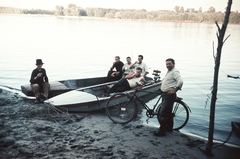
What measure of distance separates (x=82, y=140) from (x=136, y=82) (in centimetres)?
304

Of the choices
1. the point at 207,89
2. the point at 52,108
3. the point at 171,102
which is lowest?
the point at 207,89

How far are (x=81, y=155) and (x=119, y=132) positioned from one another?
68.6 inches

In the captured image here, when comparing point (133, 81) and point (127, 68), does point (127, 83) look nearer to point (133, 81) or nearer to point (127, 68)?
point (133, 81)

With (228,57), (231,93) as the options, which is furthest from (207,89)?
(228,57)

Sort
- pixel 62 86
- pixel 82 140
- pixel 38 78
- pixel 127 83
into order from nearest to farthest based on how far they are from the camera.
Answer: pixel 82 140, pixel 127 83, pixel 38 78, pixel 62 86

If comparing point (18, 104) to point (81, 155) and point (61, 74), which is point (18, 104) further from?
point (61, 74)

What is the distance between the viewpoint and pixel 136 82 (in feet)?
25.3

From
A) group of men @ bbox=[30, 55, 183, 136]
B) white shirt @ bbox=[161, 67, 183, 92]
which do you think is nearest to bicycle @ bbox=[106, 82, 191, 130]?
group of men @ bbox=[30, 55, 183, 136]

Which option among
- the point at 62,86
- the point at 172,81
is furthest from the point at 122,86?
the point at 62,86

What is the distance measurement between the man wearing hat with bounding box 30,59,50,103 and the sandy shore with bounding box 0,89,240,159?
1.12 meters

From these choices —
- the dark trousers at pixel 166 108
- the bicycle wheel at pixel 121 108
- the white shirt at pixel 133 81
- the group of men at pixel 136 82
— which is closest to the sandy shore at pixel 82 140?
the bicycle wheel at pixel 121 108

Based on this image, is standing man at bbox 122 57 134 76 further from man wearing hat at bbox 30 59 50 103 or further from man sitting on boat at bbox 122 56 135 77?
man wearing hat at bbox 30 59 50 103

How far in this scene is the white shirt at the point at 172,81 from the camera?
5.61 metres

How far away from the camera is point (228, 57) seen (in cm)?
2664
